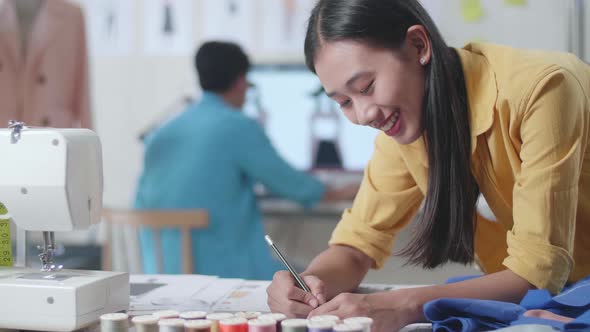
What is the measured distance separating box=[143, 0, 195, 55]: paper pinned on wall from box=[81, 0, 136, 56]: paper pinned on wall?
3.2 inches

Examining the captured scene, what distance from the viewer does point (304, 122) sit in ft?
10.7

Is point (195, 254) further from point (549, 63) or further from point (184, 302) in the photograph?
point (549, 63)

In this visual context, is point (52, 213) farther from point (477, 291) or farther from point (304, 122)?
point (304, 122)

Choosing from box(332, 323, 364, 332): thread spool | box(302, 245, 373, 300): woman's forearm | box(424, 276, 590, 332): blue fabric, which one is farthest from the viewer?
box(302, 245, 373, 300): woman's forearm

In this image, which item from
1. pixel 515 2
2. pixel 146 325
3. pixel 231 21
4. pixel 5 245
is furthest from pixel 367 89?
pixel 231 21

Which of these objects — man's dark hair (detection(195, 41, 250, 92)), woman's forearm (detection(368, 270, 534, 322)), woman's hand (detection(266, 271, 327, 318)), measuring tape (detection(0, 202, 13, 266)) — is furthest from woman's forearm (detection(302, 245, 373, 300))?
man's dark hair (detection(195, 41, 250, 92))

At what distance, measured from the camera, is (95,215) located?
1181mm

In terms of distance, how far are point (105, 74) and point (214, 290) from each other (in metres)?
2.44

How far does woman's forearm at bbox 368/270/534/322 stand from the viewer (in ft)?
3.54

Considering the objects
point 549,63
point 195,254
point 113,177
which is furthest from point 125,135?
point 549,63

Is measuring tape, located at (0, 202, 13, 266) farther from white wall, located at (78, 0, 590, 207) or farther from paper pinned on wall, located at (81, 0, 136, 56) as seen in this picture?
paper pinned on wall, located at (81, 0, 136, 56)

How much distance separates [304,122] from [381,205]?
6.24ft

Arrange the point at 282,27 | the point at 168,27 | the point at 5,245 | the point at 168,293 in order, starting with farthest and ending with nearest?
the point at 168,27, the point at 282,27, the point at 168,293, the point at 5,245

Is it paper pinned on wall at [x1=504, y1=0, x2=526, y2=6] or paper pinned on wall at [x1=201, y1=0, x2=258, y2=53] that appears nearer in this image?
paper pinned on wall at [x1=504, y1=0, x2=526, y2=6]
